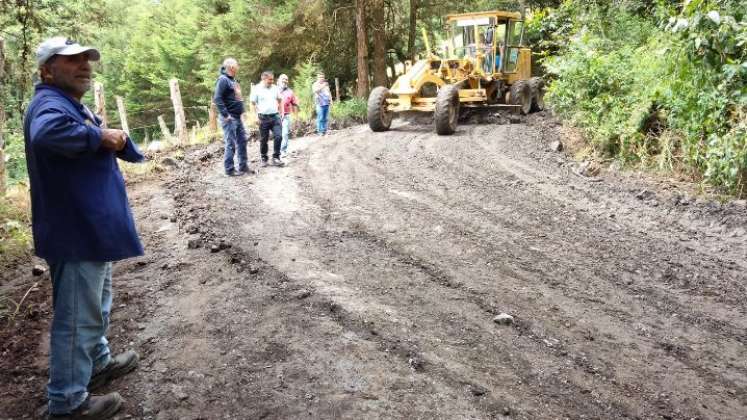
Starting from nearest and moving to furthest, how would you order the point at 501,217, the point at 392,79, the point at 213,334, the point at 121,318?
the point at 213,334
the point at 121,318
the point at 501,217
the point at 392,79

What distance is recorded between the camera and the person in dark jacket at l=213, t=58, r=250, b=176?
8.27 metres

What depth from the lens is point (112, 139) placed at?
278cm

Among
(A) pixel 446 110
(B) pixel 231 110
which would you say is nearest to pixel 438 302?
(B) pixel 231 110

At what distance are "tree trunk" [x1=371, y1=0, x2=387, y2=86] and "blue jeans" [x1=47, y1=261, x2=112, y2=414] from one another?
17.0 m

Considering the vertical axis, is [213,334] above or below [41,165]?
below

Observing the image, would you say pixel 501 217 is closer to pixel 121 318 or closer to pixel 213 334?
pixel 213 334

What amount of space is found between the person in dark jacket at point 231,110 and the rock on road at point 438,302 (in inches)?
47.1

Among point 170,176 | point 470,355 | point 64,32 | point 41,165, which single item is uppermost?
point 64,32

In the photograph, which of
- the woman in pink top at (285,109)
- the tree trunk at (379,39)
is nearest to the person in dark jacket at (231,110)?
the woman in pink top at (285,109)

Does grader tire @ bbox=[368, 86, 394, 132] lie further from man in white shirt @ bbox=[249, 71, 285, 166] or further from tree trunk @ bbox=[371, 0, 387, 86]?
tree trunk @ bbox=[371, 0, 387, 86]

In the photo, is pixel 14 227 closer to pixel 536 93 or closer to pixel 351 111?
pixel 351 111

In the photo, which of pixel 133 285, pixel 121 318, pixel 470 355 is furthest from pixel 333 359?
pixel 133 285

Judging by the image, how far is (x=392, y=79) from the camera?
2411 cm

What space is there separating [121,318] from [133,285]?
669 millimetres
